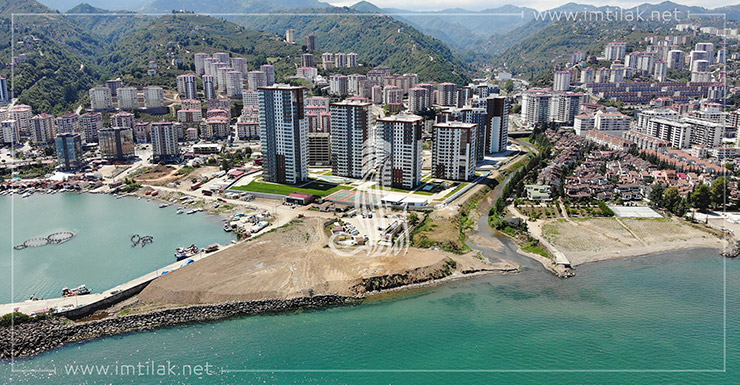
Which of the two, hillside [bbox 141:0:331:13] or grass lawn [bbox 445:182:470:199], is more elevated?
hillside [bbox 141:0:331:13]

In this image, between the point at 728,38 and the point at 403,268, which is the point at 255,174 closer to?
the point at 403,268

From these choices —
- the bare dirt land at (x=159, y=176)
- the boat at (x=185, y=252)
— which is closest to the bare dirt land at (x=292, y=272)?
the boat at (x=185, y=252)

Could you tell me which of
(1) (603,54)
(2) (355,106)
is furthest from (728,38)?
(2) (355,106)

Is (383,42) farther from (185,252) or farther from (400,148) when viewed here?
(185,252)

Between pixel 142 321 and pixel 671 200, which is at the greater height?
pixel 671 200

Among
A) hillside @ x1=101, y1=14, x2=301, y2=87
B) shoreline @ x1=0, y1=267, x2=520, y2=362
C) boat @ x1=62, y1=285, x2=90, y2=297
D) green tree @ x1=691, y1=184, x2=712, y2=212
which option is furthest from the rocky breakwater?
hillside @ x1=101, y1=14, x2=301, y2=87

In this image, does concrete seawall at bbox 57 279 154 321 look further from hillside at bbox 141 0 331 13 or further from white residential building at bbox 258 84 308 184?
hillside at bbox 141 0 331 13

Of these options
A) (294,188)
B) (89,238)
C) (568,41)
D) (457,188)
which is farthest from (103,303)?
(568,41)
